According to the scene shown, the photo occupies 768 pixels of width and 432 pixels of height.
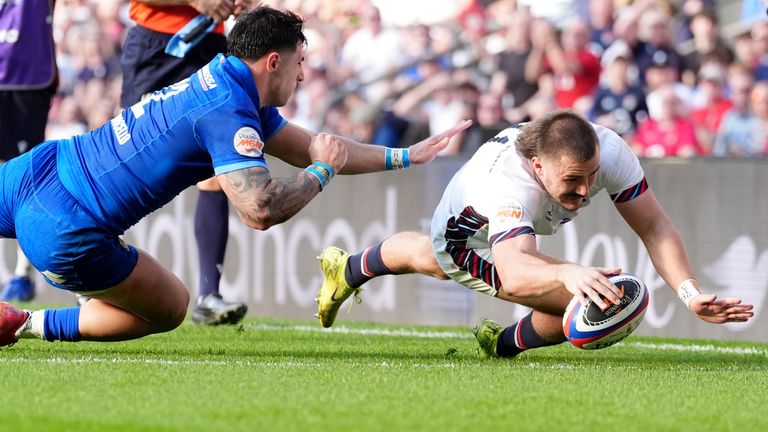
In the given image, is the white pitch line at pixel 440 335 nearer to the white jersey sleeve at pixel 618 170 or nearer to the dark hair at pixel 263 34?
the white jersey sleeve at pixel 618 170

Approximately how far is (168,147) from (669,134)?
6.65m

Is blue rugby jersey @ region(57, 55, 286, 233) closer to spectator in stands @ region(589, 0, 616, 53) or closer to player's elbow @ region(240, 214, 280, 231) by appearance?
player's elbow @ region(240, 214, 280, 231)

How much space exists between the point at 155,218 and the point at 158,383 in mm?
6360

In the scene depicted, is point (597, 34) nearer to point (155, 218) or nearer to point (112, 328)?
point (155, 218)

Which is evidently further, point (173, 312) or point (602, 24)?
point (602, 24)

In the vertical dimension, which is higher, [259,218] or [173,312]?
[259,218]

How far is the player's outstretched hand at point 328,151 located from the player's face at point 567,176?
0.87m

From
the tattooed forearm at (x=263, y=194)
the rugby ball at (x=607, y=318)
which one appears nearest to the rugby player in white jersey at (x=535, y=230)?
the rugby ball at (x=607, y=318)

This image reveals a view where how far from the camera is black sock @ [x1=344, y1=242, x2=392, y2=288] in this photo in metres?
7.25

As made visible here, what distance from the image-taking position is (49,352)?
6.37 m

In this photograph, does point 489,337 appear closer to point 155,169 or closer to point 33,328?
point 155,169

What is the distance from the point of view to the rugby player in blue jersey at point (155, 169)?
5.75 m

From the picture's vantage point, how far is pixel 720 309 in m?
5.48

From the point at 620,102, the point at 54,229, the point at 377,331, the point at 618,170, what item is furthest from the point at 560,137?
the point at 620,102
